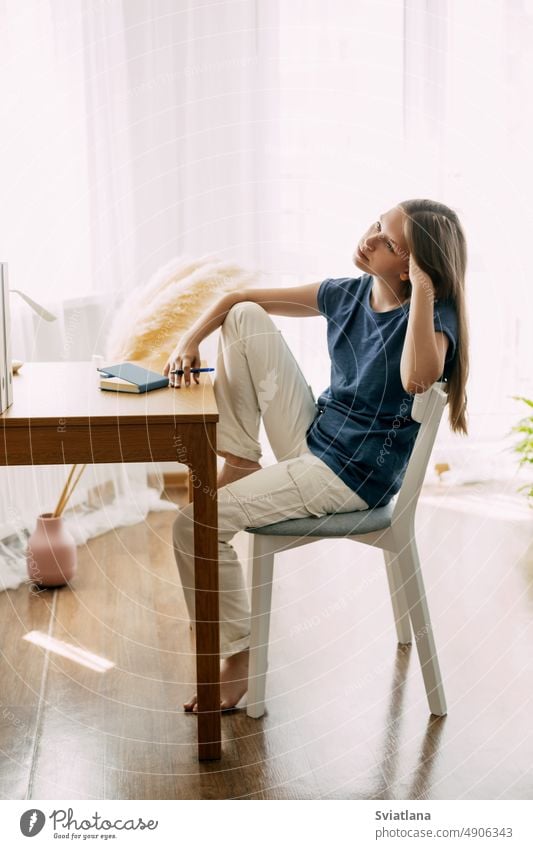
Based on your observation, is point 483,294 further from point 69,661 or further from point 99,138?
point 69,661

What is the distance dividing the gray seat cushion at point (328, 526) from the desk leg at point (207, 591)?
166 mm

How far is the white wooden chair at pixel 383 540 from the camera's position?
180 cm

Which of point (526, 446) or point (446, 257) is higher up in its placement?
point (446, 257)

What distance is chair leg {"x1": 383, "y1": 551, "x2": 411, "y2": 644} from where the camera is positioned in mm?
2059

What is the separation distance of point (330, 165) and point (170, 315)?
140 centimetres

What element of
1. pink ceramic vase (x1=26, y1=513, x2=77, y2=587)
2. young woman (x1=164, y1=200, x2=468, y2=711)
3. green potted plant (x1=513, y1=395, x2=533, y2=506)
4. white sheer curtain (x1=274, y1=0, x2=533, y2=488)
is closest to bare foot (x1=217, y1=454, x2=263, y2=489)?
young woman (x1=164, y1=200, x2=468, y2=711)

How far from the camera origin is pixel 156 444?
1.58 metres

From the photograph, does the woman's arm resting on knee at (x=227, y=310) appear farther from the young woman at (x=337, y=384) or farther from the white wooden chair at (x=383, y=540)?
the white wooden chair at (x=383, y=540)

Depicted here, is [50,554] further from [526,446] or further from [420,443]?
[526,446]

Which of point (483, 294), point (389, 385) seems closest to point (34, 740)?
point (389, 385)

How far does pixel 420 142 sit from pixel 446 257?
193 centimetres

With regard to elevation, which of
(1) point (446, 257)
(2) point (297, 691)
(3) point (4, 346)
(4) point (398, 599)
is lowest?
(2) point (297, 691)

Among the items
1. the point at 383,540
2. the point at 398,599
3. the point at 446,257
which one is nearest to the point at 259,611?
the point at 383,540

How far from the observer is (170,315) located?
7.87 ft
